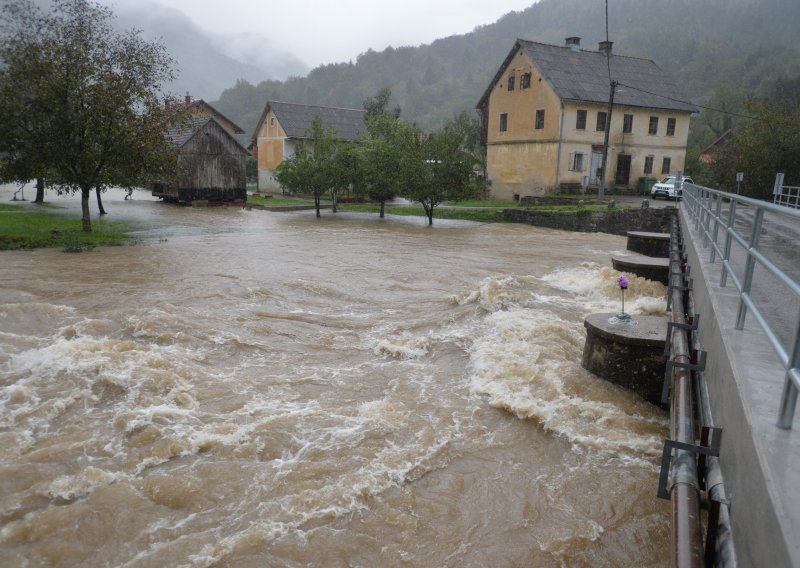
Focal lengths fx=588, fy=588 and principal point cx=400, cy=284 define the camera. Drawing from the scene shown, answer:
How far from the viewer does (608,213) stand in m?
29.4

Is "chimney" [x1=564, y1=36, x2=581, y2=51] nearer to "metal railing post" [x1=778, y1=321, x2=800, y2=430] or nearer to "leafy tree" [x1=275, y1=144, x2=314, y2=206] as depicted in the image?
"leafy tree" [x1=275, y1=144, x2=314, y2=206]

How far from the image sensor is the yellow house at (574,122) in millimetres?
38875

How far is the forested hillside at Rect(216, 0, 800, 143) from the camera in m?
102

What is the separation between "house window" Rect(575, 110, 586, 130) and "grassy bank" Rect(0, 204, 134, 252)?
28254 mm

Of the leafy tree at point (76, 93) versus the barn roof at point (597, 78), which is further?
the barn roof at point (597, 78)

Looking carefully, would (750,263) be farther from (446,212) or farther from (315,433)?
(446,212)

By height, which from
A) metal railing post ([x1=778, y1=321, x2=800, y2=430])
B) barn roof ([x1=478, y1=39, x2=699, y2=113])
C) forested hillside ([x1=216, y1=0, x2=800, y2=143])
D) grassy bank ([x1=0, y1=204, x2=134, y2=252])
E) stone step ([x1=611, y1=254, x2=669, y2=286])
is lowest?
grassy bank ([x1=0, y1=204, x2=134, y2=252])

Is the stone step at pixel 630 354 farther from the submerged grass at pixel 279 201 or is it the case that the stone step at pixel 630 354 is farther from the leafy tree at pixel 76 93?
the submerged grass at pixel 279 201

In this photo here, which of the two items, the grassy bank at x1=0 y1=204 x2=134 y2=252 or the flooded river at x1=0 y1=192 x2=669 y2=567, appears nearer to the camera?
the flooded river at x1=0 y1=192 x2=669 y2=567

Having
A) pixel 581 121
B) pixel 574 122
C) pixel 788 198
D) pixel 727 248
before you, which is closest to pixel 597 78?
pixel 581 121

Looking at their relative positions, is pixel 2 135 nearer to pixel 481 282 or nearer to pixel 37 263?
pixel 37 263

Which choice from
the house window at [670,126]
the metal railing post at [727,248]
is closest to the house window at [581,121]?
the house window at [670,126]

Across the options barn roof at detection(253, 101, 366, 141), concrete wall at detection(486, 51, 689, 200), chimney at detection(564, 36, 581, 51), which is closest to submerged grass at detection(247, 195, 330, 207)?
barn roof at detection(253, 101, 366, 141)

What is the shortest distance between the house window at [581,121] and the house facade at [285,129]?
63.4 feet
